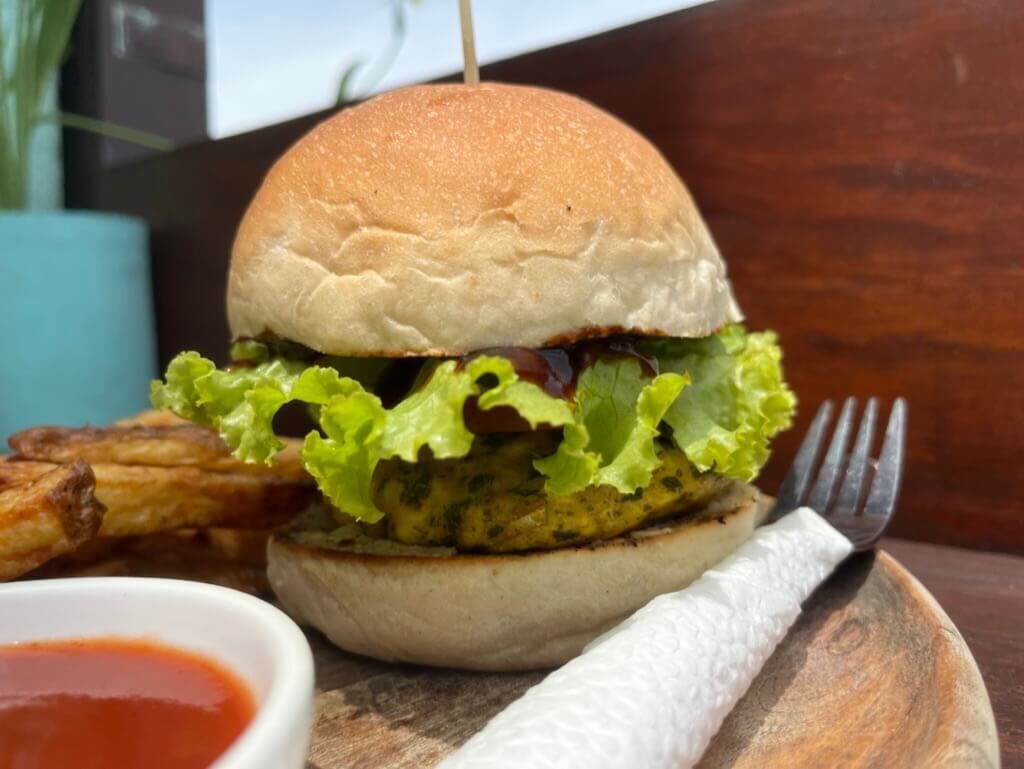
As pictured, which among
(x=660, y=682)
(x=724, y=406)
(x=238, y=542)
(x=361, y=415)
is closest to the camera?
(x=660, y=682)

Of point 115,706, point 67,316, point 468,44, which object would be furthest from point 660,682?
point 67,316

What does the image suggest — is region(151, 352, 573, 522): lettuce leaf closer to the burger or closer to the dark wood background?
the burger

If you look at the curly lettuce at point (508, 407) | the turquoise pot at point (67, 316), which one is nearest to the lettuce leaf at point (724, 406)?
the curly lettuce at point (508, 407)

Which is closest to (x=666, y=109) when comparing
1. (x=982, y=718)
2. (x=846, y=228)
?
(x=846, y=228)

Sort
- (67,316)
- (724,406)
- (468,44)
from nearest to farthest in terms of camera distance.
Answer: (724,406)
(468,44)
(67,316)

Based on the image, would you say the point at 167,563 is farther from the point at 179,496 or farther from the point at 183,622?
the point at 183,622

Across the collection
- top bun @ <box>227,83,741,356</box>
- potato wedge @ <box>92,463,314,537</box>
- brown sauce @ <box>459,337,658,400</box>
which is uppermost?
top bun @ <box>227,83,741,356</box>

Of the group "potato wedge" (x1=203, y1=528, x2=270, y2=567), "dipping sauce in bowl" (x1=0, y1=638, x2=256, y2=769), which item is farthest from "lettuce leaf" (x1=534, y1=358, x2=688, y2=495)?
"potato wedge" (x1=203, y1=528, x2=270, y2=567)

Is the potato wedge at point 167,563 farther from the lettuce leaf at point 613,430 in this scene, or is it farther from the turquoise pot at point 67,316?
the turquoise pot at point 67,316
